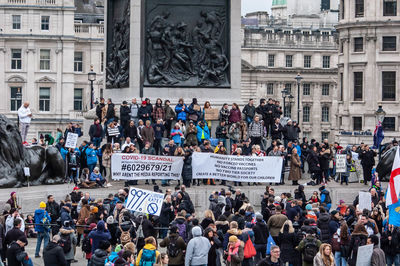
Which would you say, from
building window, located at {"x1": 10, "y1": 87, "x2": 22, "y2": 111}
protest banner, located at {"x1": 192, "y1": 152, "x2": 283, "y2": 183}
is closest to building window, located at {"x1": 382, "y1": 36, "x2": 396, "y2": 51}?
building window, located at {"x1": 10, "y1": 87, "x2": 22, "y2": 111}

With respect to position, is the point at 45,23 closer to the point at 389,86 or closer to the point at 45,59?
the point at 45,59

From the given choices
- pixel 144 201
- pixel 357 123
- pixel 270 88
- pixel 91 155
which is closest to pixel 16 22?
pixel 357 123

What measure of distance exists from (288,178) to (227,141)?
264 centimetres

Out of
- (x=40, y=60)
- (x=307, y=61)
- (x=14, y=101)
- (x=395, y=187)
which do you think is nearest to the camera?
(x=395, y=187)

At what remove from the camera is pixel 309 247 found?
21141 millimetres

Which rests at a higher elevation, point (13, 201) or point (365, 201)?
point (365, 201)

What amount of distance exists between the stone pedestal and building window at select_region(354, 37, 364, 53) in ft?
145

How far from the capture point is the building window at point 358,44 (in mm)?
78562

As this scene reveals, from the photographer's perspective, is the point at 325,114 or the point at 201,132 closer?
the point at 201,132

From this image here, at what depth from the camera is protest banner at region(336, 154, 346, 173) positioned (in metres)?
33.7

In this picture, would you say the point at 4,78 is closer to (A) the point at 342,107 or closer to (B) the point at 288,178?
(A) the point at 342,107

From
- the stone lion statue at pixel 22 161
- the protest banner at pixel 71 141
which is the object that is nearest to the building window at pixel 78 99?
the protest banner at pixel 71 141

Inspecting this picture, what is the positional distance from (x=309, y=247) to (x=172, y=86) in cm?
1465

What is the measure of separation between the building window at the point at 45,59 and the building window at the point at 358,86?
25017 millimetres
